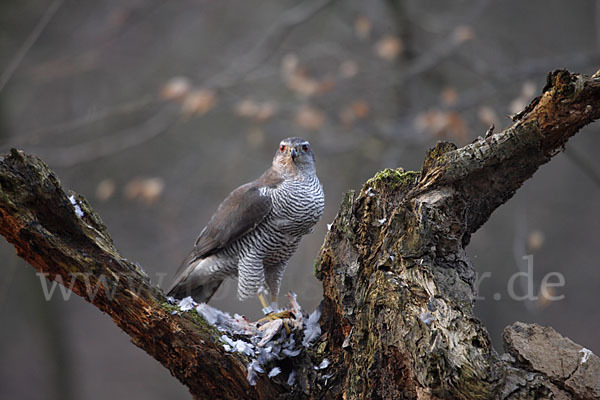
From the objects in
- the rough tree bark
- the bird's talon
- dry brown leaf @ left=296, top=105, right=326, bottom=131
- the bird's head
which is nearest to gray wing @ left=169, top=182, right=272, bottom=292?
the bird's head

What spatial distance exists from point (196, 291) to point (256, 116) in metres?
2.40

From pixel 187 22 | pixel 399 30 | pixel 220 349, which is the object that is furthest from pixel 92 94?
pixel 220 349

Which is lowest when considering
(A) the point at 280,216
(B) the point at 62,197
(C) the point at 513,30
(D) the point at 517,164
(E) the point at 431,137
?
(D) the point at 517,164

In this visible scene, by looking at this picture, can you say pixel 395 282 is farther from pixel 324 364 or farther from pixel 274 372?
pixel 274 372

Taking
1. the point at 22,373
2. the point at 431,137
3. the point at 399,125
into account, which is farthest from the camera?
the point at 22,373

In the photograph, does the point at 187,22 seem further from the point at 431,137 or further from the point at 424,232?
the point at 424,232

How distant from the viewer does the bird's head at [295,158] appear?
14.9ft

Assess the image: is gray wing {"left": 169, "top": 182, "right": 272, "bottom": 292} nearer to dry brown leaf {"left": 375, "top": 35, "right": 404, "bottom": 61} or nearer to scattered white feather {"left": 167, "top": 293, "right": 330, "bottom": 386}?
scattered white feather {"left": 167, "top": 293, "right": 330, "bottom": 386}

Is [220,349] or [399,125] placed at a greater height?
[399,125]

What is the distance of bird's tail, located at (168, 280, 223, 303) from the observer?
449 cm

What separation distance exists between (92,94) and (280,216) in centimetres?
648

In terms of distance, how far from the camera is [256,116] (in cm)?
628

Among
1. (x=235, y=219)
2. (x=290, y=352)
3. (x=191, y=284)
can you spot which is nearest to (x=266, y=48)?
(x=235, y=219)

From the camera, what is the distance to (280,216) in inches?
171
